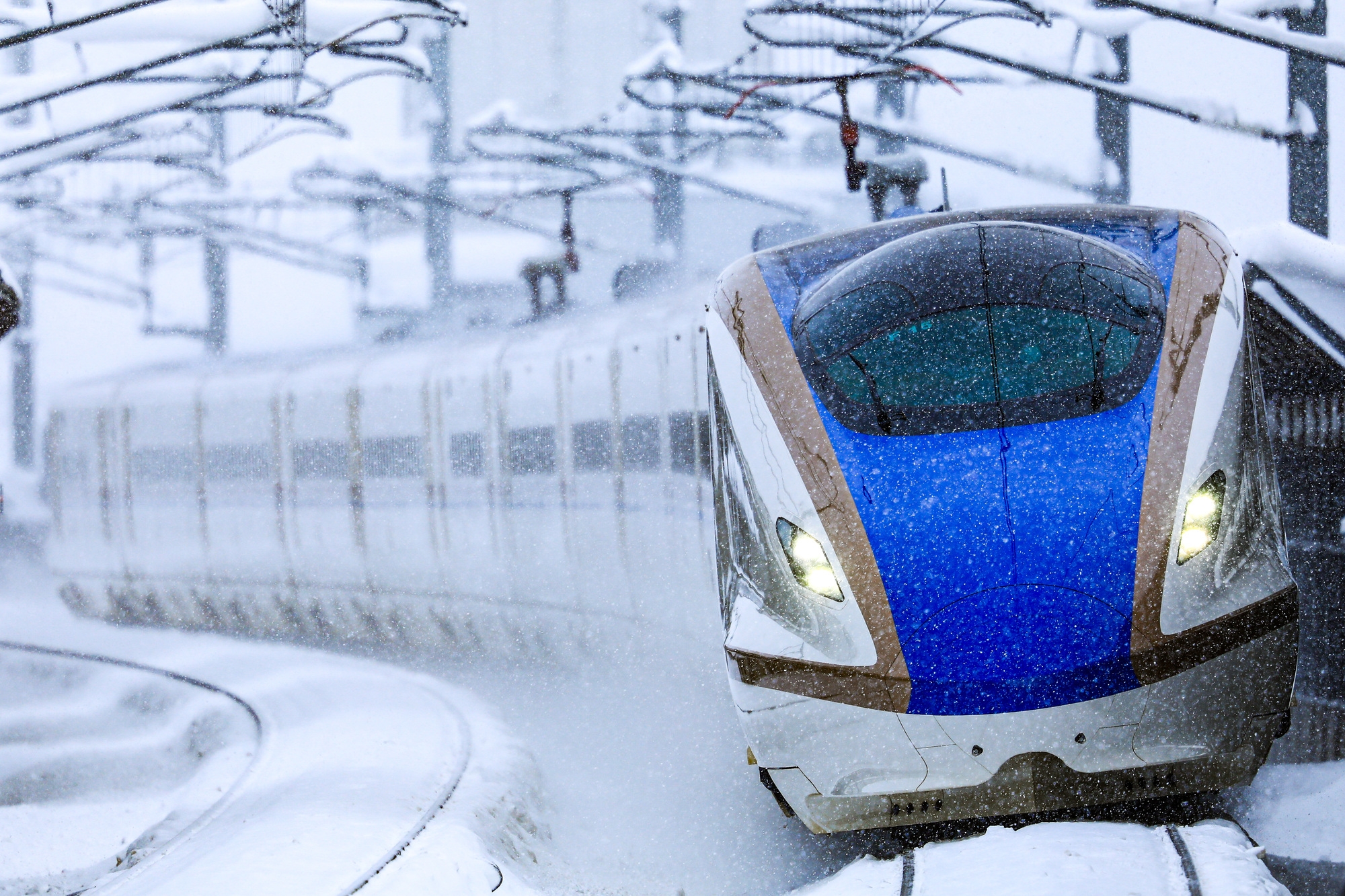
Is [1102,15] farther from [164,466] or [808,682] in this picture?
[164,466]

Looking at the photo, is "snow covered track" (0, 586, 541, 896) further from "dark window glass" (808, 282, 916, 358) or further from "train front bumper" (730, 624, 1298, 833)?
"dark window glass" (808, 282, 916, 358)

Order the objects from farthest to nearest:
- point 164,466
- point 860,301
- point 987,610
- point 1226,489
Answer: point 164,466
point 860,301
point 1226,489
point 987,610

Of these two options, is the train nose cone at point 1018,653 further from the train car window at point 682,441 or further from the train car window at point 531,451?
the train car window at point 531,451

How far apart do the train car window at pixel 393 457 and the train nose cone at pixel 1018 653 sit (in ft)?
27.6

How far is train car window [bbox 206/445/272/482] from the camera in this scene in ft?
44.9

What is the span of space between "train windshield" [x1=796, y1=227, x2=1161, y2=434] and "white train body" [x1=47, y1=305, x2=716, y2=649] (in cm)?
242

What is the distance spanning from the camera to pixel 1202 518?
3.95 meters

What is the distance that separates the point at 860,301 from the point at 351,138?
12.4 meters

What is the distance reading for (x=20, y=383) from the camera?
28.4m

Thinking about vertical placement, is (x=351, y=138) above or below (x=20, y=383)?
above

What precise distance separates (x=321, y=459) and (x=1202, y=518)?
10.2m

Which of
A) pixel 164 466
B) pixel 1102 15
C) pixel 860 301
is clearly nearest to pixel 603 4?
pixel 164 466

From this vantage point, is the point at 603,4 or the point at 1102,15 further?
the point at 603,4

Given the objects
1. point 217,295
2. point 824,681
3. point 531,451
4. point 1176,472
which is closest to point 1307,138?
point 531,451
